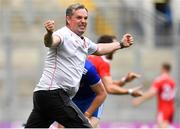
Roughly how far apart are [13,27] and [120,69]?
2952 millimetres

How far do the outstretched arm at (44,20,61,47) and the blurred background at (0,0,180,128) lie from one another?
10.3 metres

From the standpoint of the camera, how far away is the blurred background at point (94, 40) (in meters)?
20.2

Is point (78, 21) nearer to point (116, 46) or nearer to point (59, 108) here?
point (116, 46)

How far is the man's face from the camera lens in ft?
30.5

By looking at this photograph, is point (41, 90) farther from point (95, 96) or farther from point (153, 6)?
point (153, 6)

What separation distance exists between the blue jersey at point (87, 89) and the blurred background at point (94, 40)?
26.6ft

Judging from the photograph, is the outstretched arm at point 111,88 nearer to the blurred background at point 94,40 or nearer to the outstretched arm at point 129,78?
the outstretched arm at point 129,78

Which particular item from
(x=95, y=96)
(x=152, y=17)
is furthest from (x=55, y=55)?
(x=152, y=17)

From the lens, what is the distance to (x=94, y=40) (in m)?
20.0

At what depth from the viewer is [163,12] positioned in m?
23.9

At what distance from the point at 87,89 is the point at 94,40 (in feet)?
29.6

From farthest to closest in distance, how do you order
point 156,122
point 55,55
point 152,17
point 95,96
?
1. point 152,17
2. point 156,122
3. point 95,96
4. point 55,55

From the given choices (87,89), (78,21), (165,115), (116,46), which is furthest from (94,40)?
(78,21)

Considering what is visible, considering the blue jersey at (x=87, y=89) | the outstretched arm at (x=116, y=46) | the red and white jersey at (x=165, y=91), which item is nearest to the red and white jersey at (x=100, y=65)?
the blue jersey at (x=87, y=89)
